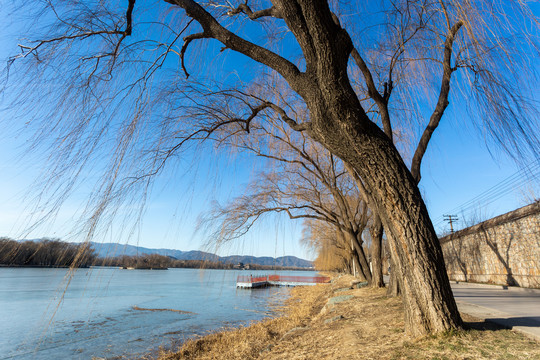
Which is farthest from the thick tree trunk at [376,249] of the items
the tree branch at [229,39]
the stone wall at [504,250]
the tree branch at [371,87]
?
the tree branch at [229,39]

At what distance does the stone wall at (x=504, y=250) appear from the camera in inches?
298

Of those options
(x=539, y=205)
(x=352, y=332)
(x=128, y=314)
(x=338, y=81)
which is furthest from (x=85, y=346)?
(x=539, y=205)

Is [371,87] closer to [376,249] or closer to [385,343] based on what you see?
[385,343]

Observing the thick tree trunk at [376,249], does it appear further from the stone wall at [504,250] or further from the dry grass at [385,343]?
the stone wall at [504,250]

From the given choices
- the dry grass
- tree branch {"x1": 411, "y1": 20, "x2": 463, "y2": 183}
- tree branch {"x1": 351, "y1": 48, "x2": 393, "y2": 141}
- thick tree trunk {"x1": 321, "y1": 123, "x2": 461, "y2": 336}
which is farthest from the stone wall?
thick tree trunk {"x1": 321, "y1": 123, "x2": 461, "y2": 336}

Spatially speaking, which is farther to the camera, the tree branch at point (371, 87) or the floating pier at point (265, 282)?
the floating pier at point (265, 282)

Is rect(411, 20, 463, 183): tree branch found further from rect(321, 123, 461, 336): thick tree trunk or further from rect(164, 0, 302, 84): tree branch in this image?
rect(164, 0, 302, 84): tree branch

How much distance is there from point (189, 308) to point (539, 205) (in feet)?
45.5

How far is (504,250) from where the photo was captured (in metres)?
8.84

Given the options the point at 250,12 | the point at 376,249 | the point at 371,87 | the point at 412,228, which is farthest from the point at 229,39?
the point at 376,249

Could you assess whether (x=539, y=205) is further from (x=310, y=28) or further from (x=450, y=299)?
(x=310, y=28)

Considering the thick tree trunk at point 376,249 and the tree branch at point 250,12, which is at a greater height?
the tree branch at point 250,12

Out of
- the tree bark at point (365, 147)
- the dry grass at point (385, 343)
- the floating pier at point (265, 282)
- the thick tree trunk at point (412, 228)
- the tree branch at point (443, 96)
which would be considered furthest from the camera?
the floating pier at point (265, 282)

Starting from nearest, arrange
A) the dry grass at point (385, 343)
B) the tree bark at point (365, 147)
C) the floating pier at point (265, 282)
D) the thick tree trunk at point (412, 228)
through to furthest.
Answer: the dry grass at point (385, 343) → the tree bark at point (365, 147) → the thick tree trunk at point (412, 228) → the floating pier at point (265, 282)
